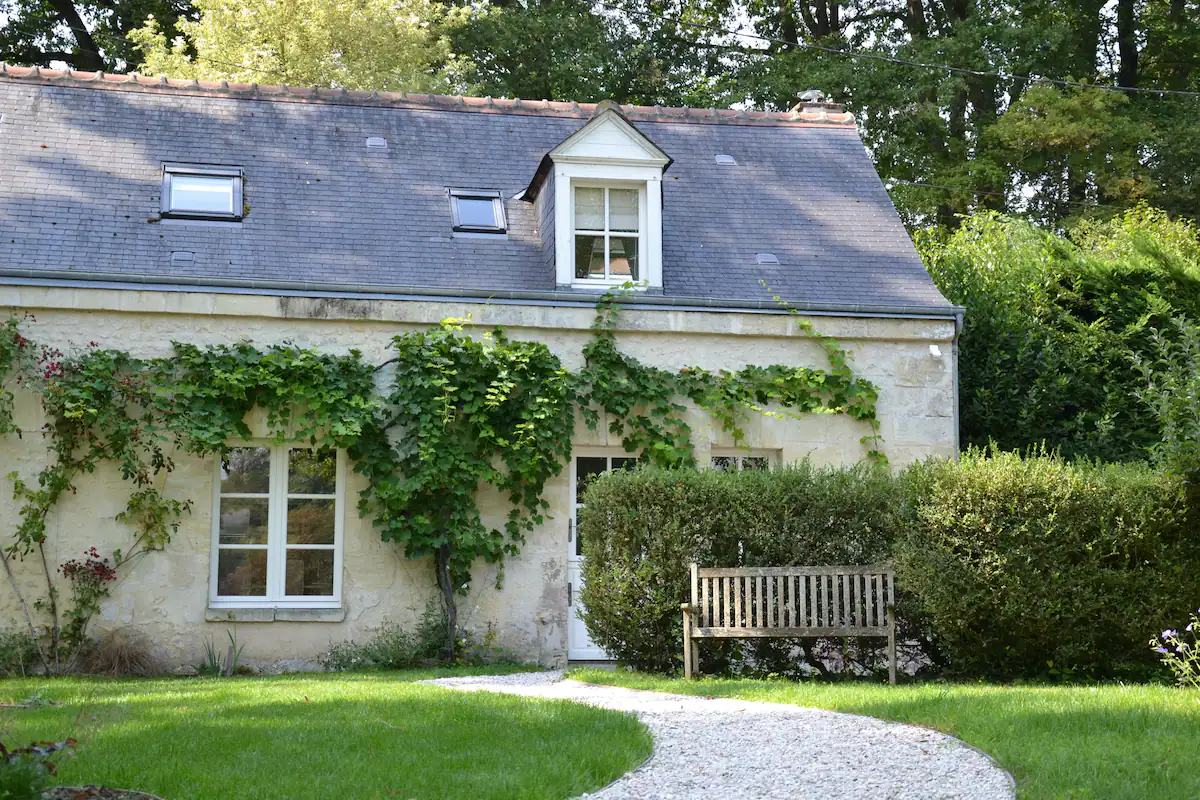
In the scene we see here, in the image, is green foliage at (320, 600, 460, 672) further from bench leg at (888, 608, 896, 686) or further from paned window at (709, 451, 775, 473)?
bench leg at (888, 608, 896, 686)

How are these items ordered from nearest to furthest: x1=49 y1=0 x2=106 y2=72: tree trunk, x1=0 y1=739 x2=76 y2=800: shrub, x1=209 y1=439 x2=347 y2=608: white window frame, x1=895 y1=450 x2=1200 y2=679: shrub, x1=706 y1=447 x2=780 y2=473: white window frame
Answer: x1=0 y1=739 x2=76 y2=800: shrub
x1=895 y1=450 x2=1200 y2=679: shrub
x1=209 y1=439 x2=347 y2=608: white window frame
x1=706 y1=447 x2=780 y2=473: white window frame
x1=49 y1=0 x2=106 y2=72: tree trunk

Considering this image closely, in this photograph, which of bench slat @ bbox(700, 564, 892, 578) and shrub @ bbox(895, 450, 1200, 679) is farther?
bench slat @ bbox(700, 564, 892, 578)

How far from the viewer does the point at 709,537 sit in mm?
9406

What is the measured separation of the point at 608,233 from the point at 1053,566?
18.0 feet

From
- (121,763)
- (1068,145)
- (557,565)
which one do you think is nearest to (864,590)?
(557,565)

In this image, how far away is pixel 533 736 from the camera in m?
6.33

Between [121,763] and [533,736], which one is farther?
[533,736]

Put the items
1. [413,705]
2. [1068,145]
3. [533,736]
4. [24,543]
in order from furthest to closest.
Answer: [1068,145]
[24,543]
[413,705]
[533,736]

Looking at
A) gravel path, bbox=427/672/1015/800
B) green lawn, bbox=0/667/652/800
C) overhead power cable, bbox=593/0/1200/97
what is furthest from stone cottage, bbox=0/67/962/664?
overhead power cable, bbox=593/0/1200/97

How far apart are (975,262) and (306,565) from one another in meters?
9.36

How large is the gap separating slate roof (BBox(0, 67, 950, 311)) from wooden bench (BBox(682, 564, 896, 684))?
12.1 ft

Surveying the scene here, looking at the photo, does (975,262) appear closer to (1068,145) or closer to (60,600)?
(1068,145)

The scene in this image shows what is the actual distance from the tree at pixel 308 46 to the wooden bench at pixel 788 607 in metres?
12.2

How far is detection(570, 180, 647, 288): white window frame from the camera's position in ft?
39.8
